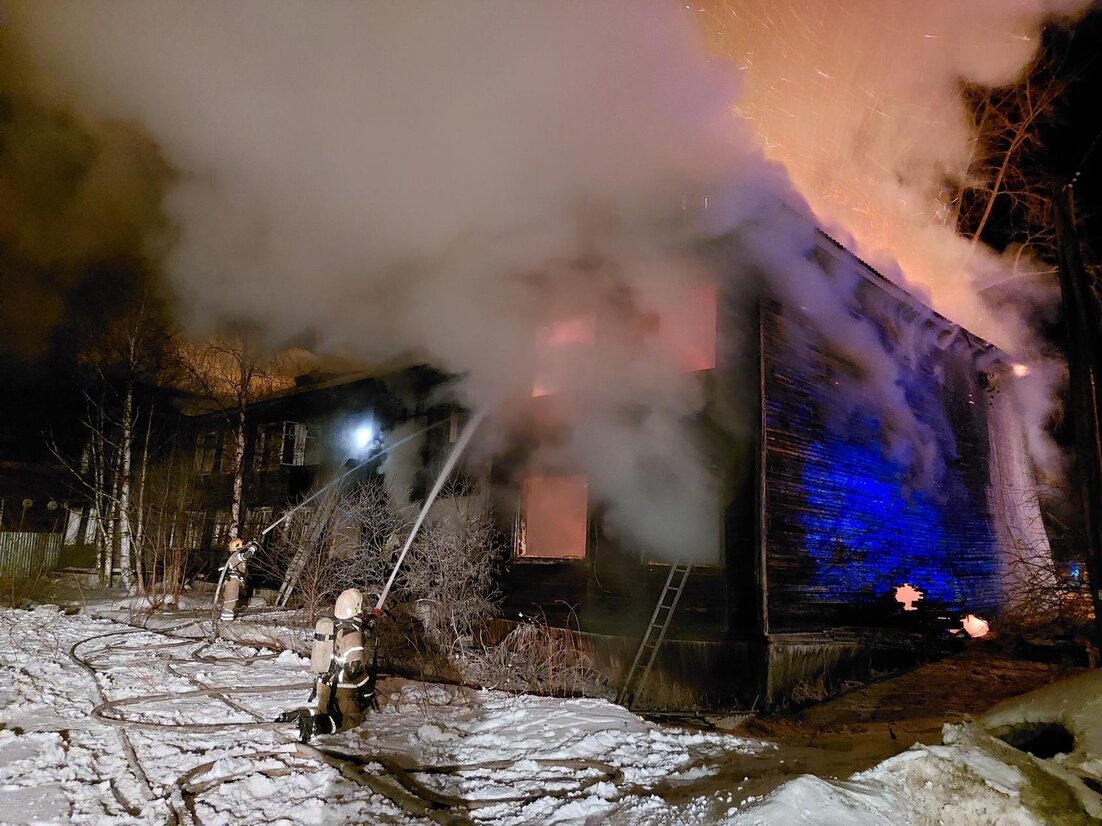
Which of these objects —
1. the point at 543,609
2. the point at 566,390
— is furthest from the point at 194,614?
the point at 566,390

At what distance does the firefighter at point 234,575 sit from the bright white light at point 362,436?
7.05 metres

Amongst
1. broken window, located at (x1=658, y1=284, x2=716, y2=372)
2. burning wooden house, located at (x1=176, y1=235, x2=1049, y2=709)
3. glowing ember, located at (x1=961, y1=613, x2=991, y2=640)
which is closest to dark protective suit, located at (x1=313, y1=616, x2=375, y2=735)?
burning wooden house, located at (x1=176, y1=235, x2=1049, y2=709)

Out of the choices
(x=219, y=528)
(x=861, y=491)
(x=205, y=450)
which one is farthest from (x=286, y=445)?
(x=861, y=491)

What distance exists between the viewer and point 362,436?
19562mm

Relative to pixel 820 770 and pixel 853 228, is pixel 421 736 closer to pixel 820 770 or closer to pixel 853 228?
pixel 820 770

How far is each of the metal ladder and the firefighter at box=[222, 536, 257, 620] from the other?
7.40m

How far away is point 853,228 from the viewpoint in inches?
647

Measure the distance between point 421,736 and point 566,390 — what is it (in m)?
7.09

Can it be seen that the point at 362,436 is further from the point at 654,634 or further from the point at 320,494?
the point at 654,634

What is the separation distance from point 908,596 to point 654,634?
19.6 feet

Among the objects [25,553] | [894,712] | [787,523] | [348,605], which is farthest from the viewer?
[25,553]

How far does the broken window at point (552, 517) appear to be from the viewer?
1262cm

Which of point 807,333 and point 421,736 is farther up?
point 807,333

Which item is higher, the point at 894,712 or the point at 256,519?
the point at 256,519
